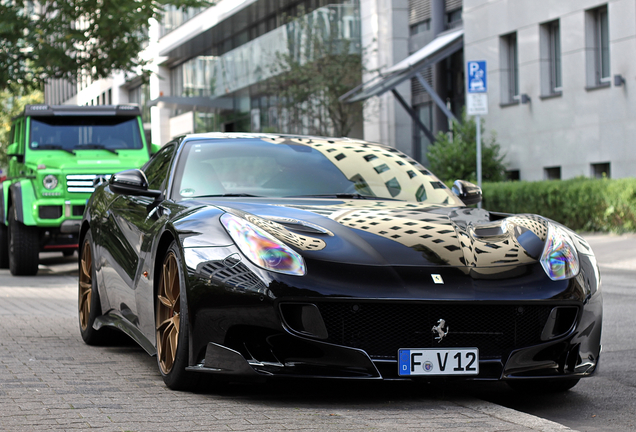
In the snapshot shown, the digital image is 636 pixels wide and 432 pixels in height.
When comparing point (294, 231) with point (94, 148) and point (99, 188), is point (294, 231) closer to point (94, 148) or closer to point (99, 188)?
point (99, 188)

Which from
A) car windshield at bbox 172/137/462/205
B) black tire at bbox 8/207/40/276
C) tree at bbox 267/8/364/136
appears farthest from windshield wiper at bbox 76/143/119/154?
tree at bbox 267/8/364/136

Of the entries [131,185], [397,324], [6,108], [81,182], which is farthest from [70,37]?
[6,108]

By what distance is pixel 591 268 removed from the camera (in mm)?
5031

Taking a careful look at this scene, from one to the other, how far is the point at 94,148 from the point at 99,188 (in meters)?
7.38

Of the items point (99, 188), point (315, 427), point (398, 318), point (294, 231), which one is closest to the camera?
point (315, 427)

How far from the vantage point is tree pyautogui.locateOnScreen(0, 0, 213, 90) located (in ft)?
66.2

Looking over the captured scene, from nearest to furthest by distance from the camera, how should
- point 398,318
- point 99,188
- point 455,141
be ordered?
point 398,318
point 99,188
point 455,141

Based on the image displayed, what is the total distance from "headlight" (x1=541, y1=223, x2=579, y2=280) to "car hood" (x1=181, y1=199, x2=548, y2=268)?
46 mm

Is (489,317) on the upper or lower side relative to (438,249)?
lower

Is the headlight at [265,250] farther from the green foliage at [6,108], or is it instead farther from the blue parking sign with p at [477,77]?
the green foliage at [6,108]

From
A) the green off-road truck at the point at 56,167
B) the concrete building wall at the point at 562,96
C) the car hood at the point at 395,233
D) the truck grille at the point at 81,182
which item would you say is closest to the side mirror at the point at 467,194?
the car hood at the point at 395,233

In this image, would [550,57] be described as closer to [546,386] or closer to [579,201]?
[579,201]

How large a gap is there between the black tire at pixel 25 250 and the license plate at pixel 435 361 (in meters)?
10.1

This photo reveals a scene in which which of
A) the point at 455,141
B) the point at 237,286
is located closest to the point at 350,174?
the point at 237,286
